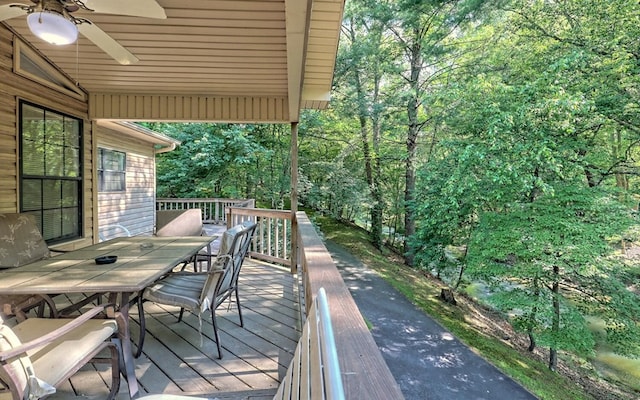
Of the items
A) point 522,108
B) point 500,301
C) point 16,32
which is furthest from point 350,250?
point 16,32

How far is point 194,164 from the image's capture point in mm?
12023

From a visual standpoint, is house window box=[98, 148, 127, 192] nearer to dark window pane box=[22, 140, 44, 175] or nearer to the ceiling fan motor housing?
dark window pane box=[22, 140, 44, 175]

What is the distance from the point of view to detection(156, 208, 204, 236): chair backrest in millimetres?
4367

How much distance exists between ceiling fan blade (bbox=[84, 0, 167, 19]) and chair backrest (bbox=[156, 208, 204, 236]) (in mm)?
2716

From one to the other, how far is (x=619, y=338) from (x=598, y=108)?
382cm

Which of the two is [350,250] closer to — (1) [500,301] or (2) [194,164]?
(1) [500,301]

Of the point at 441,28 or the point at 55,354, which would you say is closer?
the point at 55,354

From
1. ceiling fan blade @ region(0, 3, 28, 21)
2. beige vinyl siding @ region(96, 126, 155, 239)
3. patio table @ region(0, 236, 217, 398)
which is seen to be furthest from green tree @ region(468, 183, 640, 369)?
beige vinyl siding @ region(96, 126, 155, 239)

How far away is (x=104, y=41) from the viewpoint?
2555 millimetres

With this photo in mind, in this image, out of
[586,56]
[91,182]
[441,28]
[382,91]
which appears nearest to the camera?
[91,182]

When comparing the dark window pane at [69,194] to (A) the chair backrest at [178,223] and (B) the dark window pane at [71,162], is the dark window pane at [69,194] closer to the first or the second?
(B) the dark window pane at [71,162]

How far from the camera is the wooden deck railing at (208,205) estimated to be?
10372 mm

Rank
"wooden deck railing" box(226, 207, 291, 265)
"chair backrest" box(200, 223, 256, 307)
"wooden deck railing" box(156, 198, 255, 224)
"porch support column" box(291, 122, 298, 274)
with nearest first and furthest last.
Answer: "chair backrest" box(200, 223, 256, 307), "porch support column" box(291, 122, 298, 274), "wooden deck railing" box(226, 207, 291, 265), "wooden deck railing" box(156, 198, 255, 224)

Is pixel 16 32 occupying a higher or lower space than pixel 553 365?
higher
